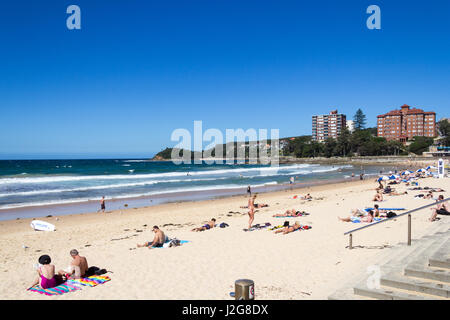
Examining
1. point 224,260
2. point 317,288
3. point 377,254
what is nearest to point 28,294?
point 224,260

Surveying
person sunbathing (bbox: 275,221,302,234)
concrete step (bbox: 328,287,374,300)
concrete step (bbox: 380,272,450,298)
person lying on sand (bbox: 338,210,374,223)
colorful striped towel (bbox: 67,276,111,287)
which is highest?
concrete step (bbox: 380,272,450,298)

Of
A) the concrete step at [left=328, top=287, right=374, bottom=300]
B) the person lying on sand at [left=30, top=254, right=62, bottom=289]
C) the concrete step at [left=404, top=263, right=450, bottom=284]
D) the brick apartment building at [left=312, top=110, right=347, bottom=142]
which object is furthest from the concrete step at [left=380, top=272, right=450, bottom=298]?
the brick apartment building at [left=312, top=110, right=347, bottom=142]

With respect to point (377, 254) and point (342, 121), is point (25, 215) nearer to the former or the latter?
point (377, 254)

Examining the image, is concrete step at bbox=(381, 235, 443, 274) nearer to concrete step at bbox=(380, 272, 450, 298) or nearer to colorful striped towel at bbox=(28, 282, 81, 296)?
concrete step at bbox=(380, 272, 450, 298)

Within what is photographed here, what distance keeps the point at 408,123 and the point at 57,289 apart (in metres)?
148

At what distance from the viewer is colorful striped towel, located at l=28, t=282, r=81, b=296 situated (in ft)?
22.4

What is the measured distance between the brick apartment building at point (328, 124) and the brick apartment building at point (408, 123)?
38227 mm

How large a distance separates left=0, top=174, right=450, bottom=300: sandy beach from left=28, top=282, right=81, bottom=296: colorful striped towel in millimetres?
159

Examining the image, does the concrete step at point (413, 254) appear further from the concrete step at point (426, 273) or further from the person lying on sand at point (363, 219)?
the person lying on sand at point (363, 219)

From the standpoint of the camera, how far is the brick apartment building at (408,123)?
13112cm

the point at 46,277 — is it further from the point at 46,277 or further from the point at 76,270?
the point at 76,270

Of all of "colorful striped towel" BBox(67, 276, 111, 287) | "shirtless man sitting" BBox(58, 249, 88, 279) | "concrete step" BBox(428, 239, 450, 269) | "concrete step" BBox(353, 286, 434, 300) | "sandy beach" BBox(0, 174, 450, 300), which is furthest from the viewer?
"shirtless man sitting" BBox(58, 249, 88, 279)

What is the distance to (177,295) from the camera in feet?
21.3

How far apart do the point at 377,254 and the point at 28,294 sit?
7.97m
